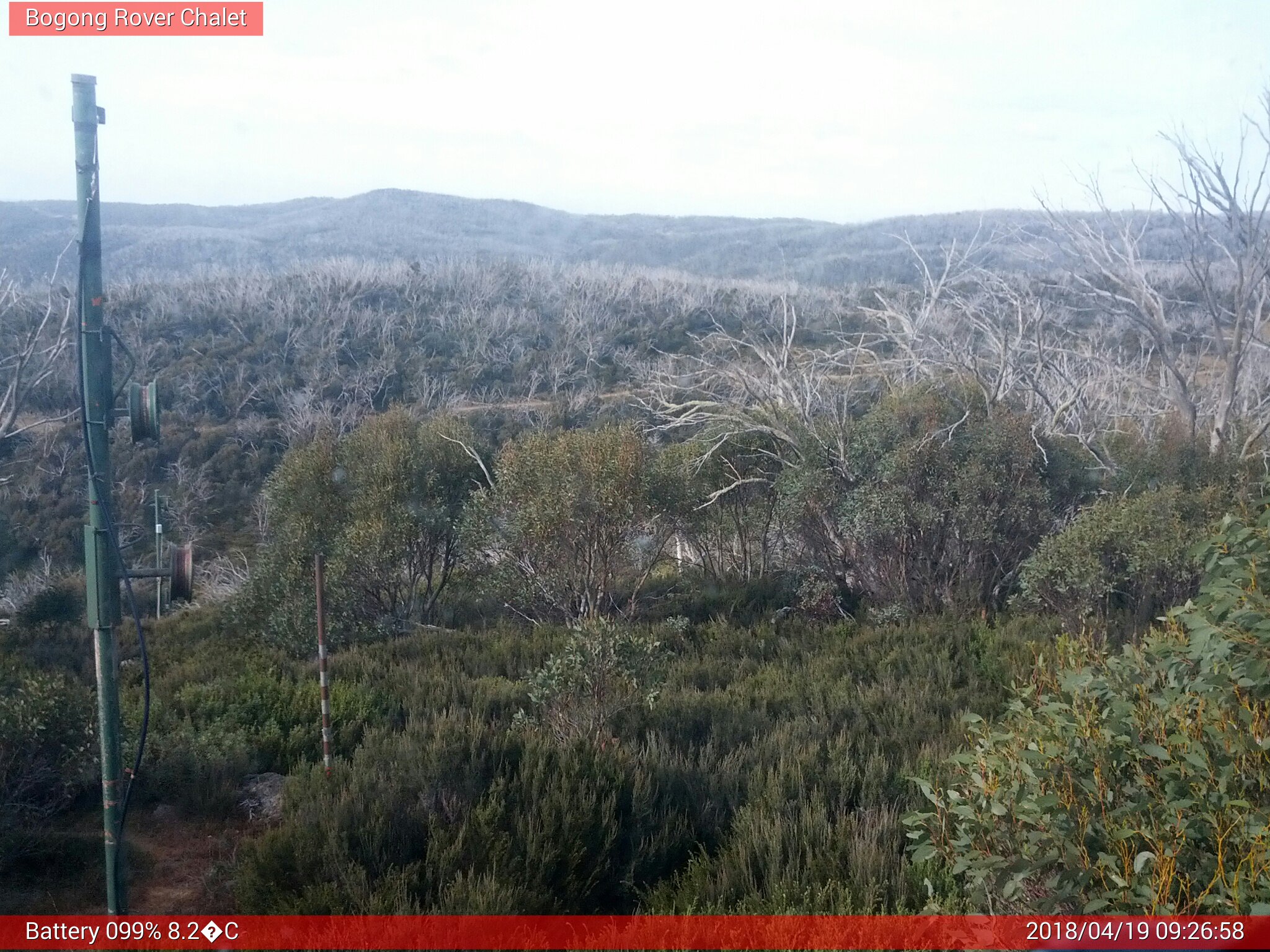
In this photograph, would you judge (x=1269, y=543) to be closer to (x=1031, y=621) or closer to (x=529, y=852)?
(x=529, y=852)

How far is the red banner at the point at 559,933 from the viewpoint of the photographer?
10.7 ft

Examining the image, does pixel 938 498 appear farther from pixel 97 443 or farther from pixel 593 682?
pixel 97 443

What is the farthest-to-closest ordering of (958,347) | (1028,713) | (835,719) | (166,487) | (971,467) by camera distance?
(166,487) → (958,347) → (971,467) → (835,719) → (1028,713)

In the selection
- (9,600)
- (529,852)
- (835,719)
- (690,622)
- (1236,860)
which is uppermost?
(1236,860)

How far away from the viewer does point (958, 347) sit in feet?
41.2

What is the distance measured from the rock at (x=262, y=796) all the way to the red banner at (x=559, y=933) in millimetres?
1427

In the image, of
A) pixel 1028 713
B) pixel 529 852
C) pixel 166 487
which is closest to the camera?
pixel 1028 713

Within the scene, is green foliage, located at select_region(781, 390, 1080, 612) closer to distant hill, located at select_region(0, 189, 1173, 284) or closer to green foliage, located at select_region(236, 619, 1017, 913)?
green foliage, located at select_region(236, 619, 1017, 913)

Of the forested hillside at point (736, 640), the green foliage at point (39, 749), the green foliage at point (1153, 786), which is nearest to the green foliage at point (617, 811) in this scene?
the forested hillside at point (736, 640)

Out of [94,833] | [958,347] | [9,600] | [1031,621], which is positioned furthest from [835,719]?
[9,600]

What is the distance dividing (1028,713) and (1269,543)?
99 centimetres

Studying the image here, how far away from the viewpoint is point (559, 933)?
371 centimetres

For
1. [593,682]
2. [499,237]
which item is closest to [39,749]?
[593,682]

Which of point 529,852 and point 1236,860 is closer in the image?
point 1236,860
